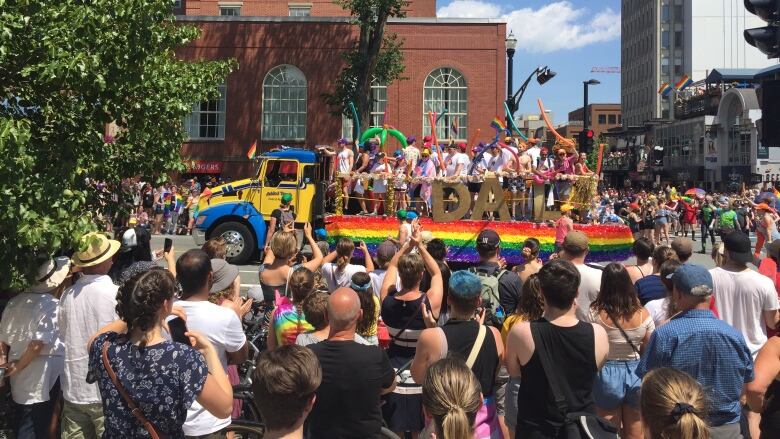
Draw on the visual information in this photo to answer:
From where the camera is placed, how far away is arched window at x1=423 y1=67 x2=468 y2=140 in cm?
3503

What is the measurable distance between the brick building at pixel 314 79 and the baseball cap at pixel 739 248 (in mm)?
29456

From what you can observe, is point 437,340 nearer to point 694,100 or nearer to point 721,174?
point 721,174

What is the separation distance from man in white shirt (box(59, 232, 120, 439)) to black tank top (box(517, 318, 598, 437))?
2.56 meters

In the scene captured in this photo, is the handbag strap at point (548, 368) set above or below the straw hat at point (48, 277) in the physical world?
below

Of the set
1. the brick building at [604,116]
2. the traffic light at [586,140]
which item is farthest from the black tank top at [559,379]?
the brick building at [604,116]

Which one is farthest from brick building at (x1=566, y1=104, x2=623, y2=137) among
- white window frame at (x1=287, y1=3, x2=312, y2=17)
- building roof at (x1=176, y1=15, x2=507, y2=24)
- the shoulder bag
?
the shoulder bag

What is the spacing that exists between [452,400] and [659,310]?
9.72 feet

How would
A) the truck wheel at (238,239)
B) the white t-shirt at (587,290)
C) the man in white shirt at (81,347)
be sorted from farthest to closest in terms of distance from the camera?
the truck wheel at (238,239)
the white t-shirt at (587,290)
the man in white shirt at (81,347)

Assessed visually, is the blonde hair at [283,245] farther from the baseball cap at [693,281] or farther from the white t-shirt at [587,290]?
the baseball cap at [693,281]

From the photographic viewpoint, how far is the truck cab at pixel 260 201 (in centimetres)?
1697

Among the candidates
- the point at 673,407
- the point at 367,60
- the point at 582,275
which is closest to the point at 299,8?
the point at 367,60

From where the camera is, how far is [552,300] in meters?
4.14

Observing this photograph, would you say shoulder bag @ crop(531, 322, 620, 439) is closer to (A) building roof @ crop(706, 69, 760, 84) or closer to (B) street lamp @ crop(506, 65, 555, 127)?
(B) street lamp @ crop(506, 65, 555, 127)

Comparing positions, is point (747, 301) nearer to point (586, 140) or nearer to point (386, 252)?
point (386, 252)
